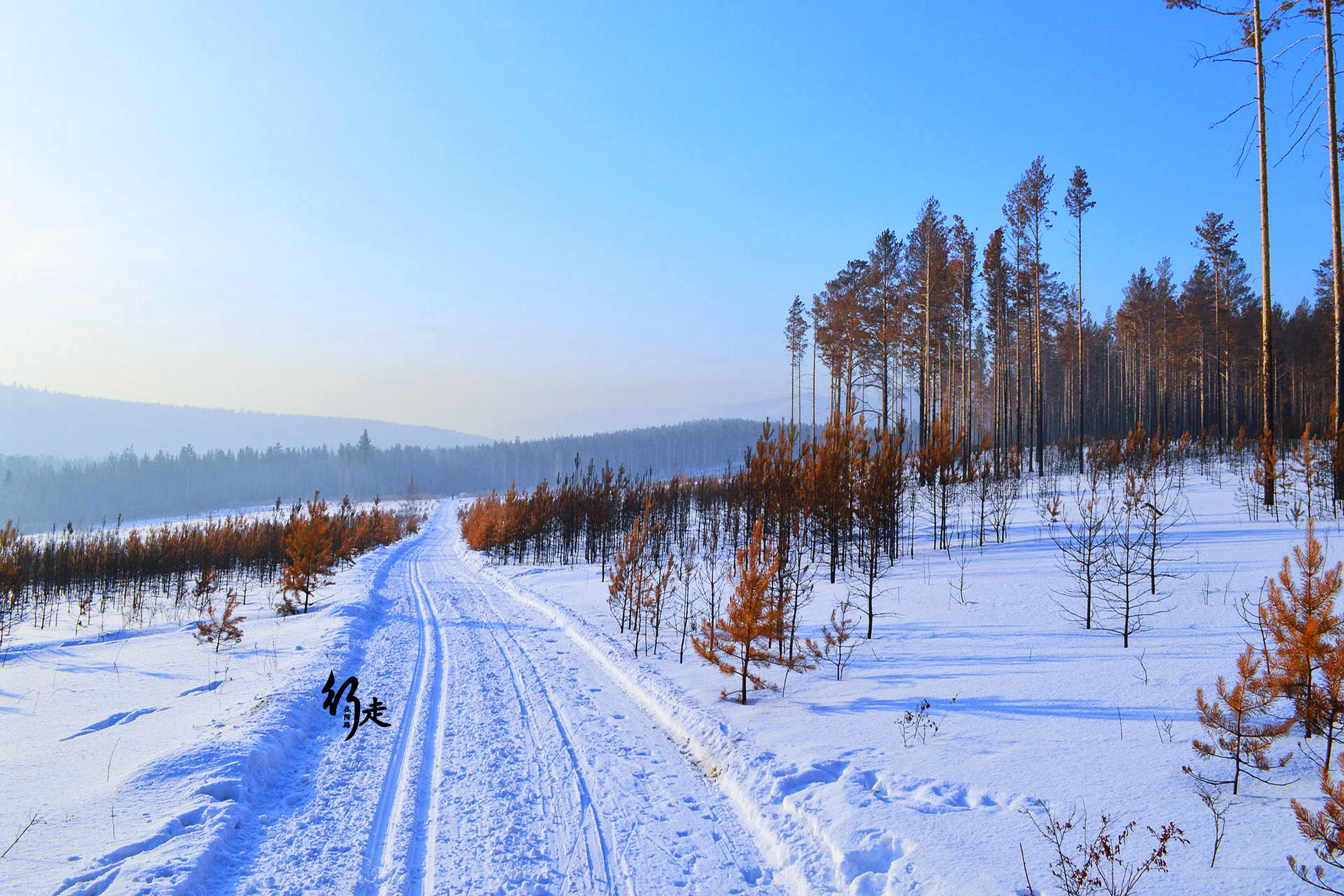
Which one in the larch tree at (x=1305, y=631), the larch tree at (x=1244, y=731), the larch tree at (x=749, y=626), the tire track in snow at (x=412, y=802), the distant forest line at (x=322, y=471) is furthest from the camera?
the distant forest line at (x=322, y=471)

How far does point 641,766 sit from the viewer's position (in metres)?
5.69

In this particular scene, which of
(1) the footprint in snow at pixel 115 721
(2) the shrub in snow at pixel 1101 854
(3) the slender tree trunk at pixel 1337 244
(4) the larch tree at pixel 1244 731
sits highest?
(3) the slender tree trunk at pixel 1337 244

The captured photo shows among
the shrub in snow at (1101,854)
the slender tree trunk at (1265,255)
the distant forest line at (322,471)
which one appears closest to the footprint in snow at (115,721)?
the shrub in snow at (1101,854)

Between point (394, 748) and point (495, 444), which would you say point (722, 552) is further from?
point (495, 444)

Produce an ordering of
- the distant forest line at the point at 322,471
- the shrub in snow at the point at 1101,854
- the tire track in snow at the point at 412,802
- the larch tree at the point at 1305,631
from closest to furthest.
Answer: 1. the shrub in snow at the point at 1101,854
2. the tire track in snow at the point at 412,802
3. the larch tree at the point at 1305,631
4. the distant forest line at the point at 322,471

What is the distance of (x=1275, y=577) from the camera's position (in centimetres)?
835

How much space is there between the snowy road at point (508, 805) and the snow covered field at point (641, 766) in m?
0.03

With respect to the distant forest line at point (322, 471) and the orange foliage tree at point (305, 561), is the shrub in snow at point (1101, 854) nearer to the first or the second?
the orange foliage tree at point (305, 561)

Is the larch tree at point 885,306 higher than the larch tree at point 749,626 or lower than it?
higher

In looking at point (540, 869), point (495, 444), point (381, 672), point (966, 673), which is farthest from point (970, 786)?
point (495, 444)

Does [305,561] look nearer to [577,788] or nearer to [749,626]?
[749,626]

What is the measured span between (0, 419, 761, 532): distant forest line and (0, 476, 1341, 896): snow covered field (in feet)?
296

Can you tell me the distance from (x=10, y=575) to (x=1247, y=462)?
35836 millimetres

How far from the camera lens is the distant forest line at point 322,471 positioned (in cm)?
10712
